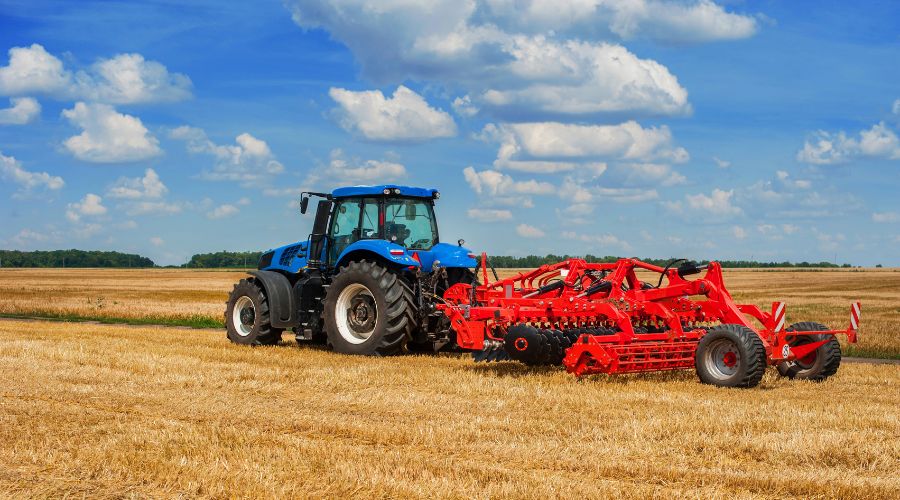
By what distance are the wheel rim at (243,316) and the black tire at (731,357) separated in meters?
7.96

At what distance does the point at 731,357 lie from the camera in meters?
11.0

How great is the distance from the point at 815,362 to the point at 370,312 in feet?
20.0

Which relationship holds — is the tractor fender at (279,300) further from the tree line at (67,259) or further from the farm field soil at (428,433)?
the tree line at (67,259)

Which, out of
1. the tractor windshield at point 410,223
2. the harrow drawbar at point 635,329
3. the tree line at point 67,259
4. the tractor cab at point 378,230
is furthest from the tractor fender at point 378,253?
the tree line at point 67,259

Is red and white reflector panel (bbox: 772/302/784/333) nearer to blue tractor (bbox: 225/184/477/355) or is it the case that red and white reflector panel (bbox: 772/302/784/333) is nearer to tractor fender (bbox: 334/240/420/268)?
blue tractor (bbox: 225/184/477/355)

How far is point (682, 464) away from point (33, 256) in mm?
136116

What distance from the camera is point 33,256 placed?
130375mm

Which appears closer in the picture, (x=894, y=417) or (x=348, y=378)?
(x=894, y=417)

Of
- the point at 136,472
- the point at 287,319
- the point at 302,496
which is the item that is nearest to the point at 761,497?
the point at 302,496

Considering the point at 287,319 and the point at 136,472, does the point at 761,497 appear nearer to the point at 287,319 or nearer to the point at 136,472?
the point at 136,472

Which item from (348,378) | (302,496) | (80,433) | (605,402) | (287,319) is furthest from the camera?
(287,319)

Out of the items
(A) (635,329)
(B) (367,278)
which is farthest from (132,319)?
(A) (635,329)

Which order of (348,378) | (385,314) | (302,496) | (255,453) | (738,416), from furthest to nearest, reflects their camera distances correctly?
(385,314)
(348,378)
(738,416)
(255,453)
(302,496)

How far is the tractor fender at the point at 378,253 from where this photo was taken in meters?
13.7
